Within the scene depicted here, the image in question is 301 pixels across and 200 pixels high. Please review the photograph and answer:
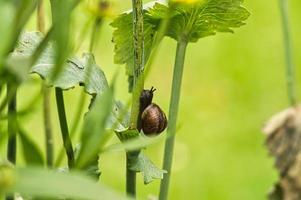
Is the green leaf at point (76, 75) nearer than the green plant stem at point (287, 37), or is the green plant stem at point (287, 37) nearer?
the green leaf at point (76, 75)

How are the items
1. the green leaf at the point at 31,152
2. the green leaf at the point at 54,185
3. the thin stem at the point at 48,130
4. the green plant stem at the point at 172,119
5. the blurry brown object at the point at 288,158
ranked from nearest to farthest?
the green leaf at the point at 54,185 → the green leaf at the point at 31,152 → the green plant stem at the point at 172,119 → the thin stem at the point at 48,130 → the blurry brown object at the point at 288,158

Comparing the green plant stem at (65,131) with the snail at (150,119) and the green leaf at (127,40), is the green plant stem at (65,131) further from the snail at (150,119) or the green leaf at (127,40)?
the green leaf at (127,40)

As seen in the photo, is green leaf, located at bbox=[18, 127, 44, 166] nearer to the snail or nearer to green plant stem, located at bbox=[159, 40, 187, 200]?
the snail

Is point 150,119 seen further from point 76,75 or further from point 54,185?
point 54,185

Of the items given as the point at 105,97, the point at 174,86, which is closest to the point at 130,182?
the point at 174,86

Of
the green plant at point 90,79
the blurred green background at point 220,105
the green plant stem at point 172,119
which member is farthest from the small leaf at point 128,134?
the blurred green background at point 220,105

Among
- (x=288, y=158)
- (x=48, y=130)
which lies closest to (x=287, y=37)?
(x=288, y=158)

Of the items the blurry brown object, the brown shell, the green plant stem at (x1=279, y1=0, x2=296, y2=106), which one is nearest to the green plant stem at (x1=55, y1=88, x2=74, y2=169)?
the brown shell
